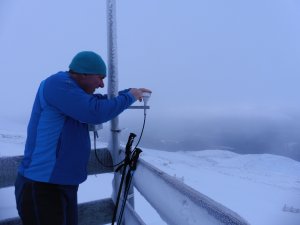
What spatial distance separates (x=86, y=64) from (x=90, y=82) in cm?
15

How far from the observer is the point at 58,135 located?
2205 mm

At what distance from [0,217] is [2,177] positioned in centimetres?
41

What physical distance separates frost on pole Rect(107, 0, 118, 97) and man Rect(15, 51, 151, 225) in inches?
33.6

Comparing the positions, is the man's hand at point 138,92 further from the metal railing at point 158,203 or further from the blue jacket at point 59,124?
the metal railing at point 158,203

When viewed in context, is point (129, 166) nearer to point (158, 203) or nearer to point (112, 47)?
point (158, 203)

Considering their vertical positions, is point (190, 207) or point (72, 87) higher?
point (72, 87)

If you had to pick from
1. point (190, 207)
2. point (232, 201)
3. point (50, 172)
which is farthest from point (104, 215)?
point (232, 201)

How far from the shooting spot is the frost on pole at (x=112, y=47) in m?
3.23

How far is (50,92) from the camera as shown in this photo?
2.12 metres

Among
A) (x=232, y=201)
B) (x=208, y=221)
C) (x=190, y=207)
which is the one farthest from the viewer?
(x=232, y=201)

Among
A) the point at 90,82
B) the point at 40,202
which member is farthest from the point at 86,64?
the point at 40,202

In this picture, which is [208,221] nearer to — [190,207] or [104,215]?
[190,207]

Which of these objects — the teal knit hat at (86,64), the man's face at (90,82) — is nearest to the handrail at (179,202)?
the man's face at (90,82)

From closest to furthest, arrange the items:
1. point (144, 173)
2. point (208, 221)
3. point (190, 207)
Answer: point (208, 221), point (190, 207), point (144, 173)
